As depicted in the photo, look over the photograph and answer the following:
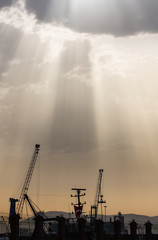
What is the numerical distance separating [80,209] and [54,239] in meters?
36.8

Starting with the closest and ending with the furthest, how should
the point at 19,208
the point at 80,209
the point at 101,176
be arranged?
the point at 80,209, the point at 19,208, the point at 101,176

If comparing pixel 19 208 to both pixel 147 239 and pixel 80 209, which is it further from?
pixel 147 239

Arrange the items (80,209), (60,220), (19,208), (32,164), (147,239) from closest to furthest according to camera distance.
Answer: (60,220)
(147,239)
(80,209)
(19,208)
(32,164)

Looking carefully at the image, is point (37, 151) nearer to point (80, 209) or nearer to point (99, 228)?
point (80, 209)

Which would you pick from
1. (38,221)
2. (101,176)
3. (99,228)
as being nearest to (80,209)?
(99,228)

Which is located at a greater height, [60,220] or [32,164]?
[32,164]

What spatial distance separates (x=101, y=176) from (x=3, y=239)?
111 metres

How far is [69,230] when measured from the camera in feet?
267

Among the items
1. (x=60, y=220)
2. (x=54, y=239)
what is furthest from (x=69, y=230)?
(x=60, y=220)

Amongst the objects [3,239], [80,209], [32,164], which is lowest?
[3,239]


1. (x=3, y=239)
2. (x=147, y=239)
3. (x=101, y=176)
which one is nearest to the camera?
(x=147, y=239)

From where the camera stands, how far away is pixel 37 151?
477 ft

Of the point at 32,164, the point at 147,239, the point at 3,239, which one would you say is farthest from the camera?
the point at 32,164

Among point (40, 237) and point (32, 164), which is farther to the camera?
point (32, 164)
